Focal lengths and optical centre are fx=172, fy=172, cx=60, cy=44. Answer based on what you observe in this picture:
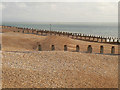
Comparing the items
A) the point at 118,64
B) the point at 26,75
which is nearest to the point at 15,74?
the point at 26,75

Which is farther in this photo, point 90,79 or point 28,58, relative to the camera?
point 28,58

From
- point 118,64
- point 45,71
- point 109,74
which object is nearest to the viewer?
point 45,71

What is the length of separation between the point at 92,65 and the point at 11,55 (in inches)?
222

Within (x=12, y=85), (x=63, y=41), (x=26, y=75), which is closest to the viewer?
(x=12, y=85)

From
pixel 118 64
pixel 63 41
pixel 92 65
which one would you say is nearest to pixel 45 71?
pixel 92 65

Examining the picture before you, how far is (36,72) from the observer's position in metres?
9.41

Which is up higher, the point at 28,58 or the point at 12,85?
the point at 28,58

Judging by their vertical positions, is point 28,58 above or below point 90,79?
above

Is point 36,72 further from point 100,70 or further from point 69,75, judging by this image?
point 100,70

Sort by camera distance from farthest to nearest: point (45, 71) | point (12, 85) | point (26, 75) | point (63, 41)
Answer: point (63, 41) < point (45, 71) < point (26, 75) < point (12, 85)

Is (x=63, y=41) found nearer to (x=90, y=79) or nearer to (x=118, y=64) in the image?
(x=118, y=64)

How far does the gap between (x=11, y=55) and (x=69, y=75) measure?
15.8 feet

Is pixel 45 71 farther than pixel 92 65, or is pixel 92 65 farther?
pixel 92 65

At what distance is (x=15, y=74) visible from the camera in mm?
9016
